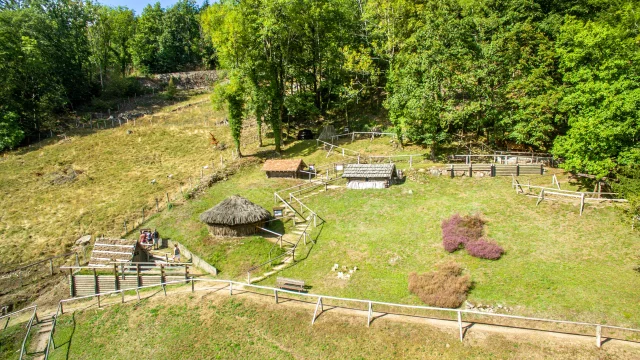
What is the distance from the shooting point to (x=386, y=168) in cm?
3569

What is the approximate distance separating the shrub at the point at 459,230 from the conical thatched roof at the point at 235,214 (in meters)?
13.9

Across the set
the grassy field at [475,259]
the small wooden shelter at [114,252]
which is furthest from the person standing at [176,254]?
the small wooden shelter at [114,252]

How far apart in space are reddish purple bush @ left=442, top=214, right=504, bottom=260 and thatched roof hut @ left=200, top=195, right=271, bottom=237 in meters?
14.0

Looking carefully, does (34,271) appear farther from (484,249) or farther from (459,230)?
(484,249)

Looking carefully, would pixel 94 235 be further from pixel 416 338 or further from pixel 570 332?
pixel 570 332

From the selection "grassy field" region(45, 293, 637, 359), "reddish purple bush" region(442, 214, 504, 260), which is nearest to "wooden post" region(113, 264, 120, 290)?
"grassy field" region(45, 293, 637, 359)

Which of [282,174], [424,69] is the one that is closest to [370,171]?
[282,174]

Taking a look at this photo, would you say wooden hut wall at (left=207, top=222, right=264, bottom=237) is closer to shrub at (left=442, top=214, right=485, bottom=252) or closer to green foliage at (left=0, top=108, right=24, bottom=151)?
shrub at (left=442, top=214, right=485, bottom=252)

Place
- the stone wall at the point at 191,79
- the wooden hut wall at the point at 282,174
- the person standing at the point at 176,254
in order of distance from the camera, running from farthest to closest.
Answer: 1. the stone wall at the point at 191,79
2. the wooden hut wall at the point at 282,174
3. the person standing at the point at 176,254

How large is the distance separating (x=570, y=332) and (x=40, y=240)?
39764 millimetres

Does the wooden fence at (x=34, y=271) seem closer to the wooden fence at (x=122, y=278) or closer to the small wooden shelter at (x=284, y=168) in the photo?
the wooden fence at (x=122, y=278)

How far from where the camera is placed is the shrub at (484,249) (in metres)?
24.7

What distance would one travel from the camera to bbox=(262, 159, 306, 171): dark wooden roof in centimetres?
3988

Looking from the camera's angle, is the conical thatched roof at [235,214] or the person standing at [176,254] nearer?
the person standing at [176,254]
